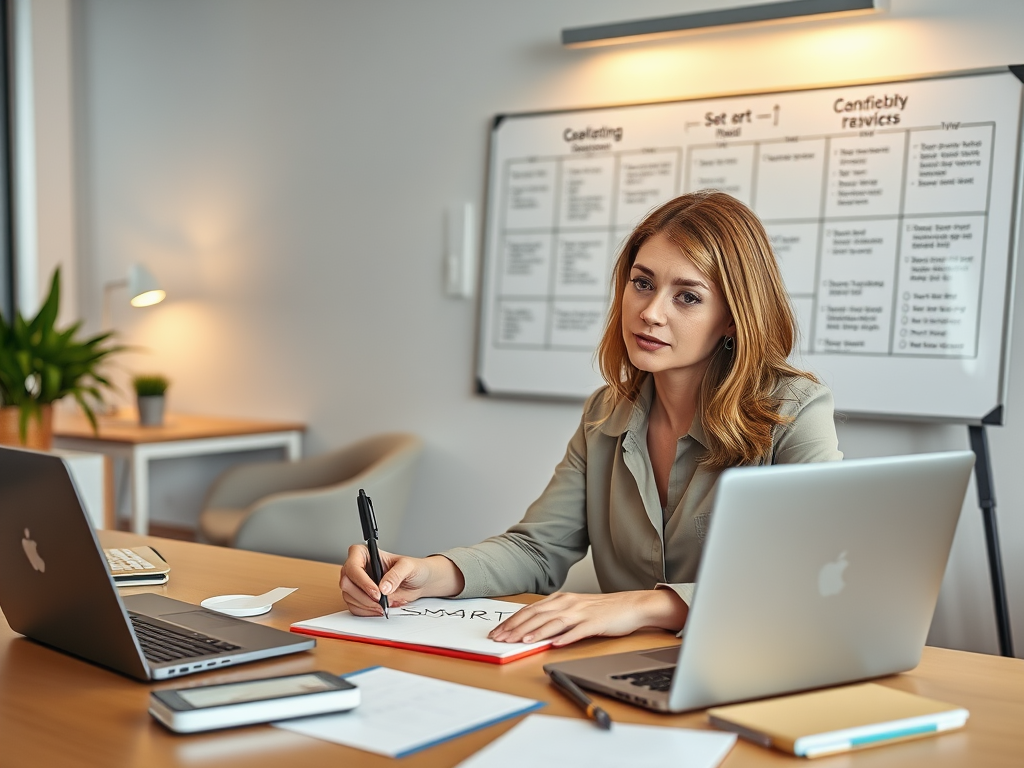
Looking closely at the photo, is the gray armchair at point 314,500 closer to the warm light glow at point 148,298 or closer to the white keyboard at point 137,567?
the warm light glow at point 148,298

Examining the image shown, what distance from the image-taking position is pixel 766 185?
3.20m

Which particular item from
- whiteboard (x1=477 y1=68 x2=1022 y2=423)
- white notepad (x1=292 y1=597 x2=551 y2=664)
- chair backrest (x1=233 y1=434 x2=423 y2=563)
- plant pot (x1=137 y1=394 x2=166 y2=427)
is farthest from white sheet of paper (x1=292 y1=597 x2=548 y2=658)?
plant pot (x1=137 y1=394 x2=166 y2=427)

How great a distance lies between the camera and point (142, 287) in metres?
4.27

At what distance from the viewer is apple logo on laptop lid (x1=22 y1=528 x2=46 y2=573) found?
1.23m

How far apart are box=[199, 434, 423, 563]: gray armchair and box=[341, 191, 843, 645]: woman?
5.43 feet

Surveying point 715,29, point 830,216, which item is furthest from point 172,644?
point 715,29

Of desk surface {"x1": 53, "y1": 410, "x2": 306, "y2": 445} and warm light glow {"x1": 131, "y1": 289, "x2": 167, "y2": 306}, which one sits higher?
warm light glow {"x1": 131, "y1": 289, "x2": 167, "y2": 306}

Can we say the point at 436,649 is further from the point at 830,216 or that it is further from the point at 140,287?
the point at 140,287

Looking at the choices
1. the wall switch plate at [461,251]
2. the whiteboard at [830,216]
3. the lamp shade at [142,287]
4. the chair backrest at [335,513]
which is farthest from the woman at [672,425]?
the lamp shade at [142,287]

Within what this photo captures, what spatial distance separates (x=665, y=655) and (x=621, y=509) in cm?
57

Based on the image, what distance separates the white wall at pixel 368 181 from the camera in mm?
3053

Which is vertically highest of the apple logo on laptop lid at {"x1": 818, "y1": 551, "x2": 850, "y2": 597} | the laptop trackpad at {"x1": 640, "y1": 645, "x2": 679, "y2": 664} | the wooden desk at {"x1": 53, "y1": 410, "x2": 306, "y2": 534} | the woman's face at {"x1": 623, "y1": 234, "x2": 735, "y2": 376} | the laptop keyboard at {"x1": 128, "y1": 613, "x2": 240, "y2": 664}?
the woman's face at {"x1": 623, "y1": 234, "x2": 735, "y2": 376}

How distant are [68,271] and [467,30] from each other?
2239mm

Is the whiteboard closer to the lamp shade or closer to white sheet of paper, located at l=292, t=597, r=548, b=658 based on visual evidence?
the lamp shade
